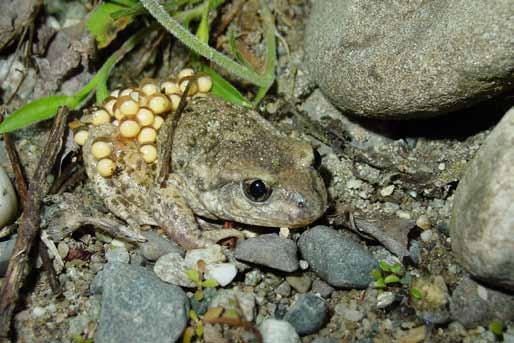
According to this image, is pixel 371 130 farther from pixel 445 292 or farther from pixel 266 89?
pixel 445 292

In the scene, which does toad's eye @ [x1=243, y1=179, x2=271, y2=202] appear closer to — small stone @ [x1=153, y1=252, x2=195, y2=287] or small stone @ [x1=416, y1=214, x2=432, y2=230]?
small stone @ [x1=153, y1=252, x2=195, y2=287]

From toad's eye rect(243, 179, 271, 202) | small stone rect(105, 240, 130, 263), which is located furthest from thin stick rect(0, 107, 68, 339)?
toad's eye rect(243, 179, 271, 202)

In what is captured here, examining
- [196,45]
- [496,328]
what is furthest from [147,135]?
[496,328]

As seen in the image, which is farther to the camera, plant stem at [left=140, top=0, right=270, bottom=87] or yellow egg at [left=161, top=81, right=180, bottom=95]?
yellow egg at [left=161, top=81, right=180, bottom=95]

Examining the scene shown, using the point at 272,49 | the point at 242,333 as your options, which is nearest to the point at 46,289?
the point at 242,333

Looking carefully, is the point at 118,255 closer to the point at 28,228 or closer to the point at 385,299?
the point at 28,228

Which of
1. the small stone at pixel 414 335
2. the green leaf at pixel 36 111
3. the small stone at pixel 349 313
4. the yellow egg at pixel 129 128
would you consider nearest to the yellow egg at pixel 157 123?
the yellow egg at pixel 129 128

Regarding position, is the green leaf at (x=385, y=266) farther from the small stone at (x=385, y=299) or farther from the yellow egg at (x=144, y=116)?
the yellow egg at (x=144, y=116)
